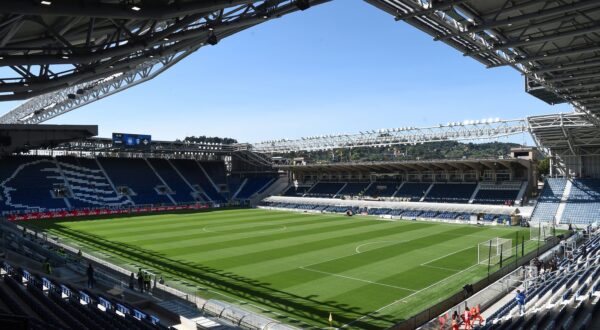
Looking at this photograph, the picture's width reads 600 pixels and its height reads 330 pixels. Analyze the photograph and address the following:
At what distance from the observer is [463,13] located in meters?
12.2

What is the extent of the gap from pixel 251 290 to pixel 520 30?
54.3 feet

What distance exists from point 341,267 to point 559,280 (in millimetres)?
11742

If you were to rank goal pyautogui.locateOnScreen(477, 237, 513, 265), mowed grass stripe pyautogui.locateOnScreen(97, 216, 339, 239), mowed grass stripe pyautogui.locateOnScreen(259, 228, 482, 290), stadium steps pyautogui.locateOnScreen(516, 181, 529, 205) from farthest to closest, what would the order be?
stadium steps pyautogui.locateOnScreen(516, 181, 529, 205) → mowed grass stripe pyautogui.locateOnScreen(97, 216, 339, 239) → goal pyautogui.locateOnScreen(477, 237, 513, 265) → mowed grass stripe pyautogui.locateOnScreen(259, 228, 482, 290)

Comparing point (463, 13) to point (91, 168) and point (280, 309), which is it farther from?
point (91, 168)

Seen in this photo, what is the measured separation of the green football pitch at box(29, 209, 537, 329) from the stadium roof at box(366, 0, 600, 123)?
438 inches

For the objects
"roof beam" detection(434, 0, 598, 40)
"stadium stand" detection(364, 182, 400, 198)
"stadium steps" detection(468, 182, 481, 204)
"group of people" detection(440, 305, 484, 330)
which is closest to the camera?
"roof beam" detection(434, 0, 598, 40)

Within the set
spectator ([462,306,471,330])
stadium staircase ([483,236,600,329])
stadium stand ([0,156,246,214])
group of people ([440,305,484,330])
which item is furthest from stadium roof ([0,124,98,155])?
stadium staircase ([483,236,600,329])

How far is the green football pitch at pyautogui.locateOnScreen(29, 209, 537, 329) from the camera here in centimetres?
2044

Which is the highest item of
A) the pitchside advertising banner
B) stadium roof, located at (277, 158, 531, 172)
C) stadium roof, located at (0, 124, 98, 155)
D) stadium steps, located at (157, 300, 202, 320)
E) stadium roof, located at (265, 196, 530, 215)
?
stadium roof, located at (0, 124, 98, 155)

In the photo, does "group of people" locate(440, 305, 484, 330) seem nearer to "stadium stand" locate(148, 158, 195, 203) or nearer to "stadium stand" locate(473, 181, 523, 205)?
"stadium stand" locate(473, 181, 523, 205)

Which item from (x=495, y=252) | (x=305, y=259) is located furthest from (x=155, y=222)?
(x=495, y=252)

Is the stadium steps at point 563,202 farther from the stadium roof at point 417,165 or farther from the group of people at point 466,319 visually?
the group of people at point 466,319

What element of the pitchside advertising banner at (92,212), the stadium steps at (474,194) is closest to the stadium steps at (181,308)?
the pitchside advertising banner at (92,212)

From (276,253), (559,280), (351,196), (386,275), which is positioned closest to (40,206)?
(276,253)
